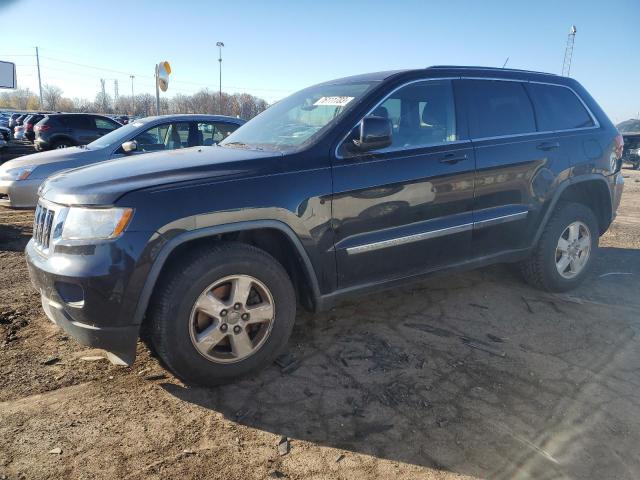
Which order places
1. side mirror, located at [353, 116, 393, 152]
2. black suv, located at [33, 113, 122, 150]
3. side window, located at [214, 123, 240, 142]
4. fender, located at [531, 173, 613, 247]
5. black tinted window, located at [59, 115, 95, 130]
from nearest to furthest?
side mirror, located at [353, 116, 393, 152]
fender, located at [531, 173, 613, 247]
side window, located at [214, 123, 240, 142]
black suv, located at [33, 113, 122, 150]
black tinted window, located at [59, 115, 95, 130]

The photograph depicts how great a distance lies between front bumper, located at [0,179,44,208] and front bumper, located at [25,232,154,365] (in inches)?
194

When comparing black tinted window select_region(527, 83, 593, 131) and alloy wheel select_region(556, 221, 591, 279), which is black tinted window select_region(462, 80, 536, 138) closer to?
black tinted window select_region(527, 83, 593, 131)

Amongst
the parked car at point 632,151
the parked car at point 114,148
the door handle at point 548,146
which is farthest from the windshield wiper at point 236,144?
the parked car at point 632,151

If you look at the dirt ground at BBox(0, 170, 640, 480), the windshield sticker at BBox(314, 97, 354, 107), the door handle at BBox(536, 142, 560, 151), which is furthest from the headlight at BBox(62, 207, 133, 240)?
the door handle at BBox(536, 142, 560, 151)

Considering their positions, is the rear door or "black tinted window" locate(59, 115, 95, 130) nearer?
the rear door

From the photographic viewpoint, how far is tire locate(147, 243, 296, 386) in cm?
269

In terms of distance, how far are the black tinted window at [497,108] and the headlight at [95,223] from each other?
2717 mm

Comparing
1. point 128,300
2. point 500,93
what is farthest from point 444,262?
point 128,300

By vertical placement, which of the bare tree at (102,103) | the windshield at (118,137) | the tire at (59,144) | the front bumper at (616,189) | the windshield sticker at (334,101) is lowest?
the tire at (59,144)

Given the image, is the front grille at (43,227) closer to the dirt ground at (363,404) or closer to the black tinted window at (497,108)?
the dirt ground at (363,404)

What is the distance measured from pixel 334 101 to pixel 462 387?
86.9 inches

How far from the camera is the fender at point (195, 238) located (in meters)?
2.61

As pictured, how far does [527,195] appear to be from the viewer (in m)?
4.10

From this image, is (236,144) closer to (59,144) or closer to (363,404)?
(363,404)
